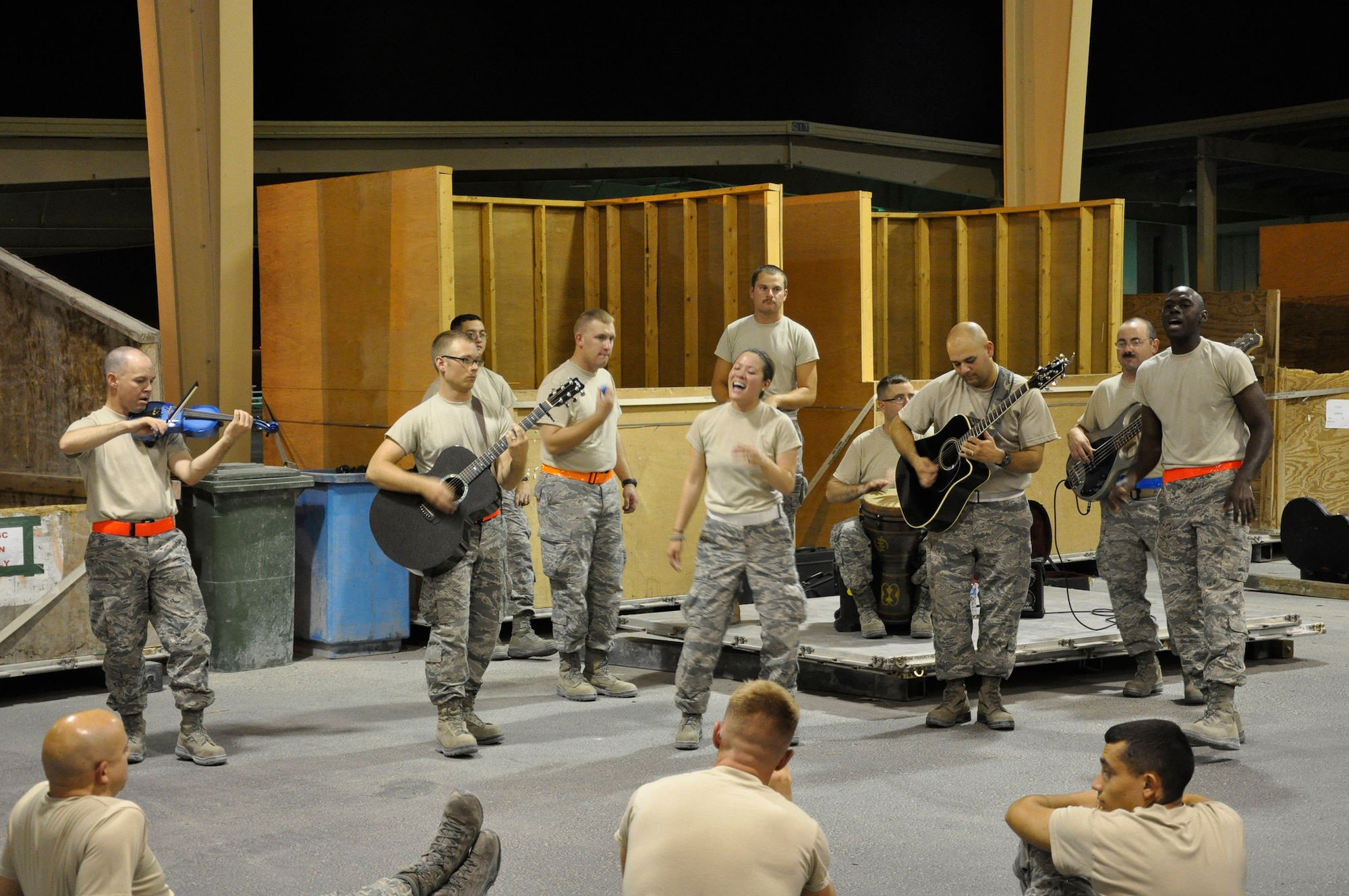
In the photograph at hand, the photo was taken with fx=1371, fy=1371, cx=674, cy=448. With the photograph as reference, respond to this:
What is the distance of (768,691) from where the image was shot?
2.84 metres

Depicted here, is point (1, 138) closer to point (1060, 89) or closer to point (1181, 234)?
point (1060, 89)

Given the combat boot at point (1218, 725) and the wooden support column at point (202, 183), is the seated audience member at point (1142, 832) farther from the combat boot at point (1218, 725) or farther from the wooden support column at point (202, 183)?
the wooden support column at point (202, 183)

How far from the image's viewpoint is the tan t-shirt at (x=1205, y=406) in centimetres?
593

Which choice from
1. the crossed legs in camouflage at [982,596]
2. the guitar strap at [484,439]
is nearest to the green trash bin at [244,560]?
the guitar strap at [484,439]

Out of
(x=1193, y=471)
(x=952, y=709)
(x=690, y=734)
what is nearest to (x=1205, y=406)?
(x=1193, y=471)

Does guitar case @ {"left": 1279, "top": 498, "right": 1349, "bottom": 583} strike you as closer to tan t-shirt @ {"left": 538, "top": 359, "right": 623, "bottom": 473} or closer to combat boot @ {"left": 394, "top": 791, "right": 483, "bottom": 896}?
tan t-shirt @ {"left": 538, "top": 359, "right": 623, "bottom": 473}

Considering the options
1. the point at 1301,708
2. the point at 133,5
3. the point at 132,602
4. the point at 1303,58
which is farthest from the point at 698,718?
the point at 1303,58

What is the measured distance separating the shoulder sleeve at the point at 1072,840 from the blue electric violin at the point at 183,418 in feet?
13.1

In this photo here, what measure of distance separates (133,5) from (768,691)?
619 inches

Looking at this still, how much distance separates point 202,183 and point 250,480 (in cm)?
251

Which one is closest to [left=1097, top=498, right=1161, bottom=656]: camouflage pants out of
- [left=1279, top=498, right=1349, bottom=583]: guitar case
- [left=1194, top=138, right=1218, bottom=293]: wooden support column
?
[left=1279, top=498, right=1349, bottom=583]: guitar case

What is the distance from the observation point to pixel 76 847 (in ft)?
9.04

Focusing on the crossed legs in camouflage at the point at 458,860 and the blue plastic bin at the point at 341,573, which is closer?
the crossed legs in camouflage at the point at 458,860

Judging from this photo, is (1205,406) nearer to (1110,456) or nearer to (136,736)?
(1110,456)
